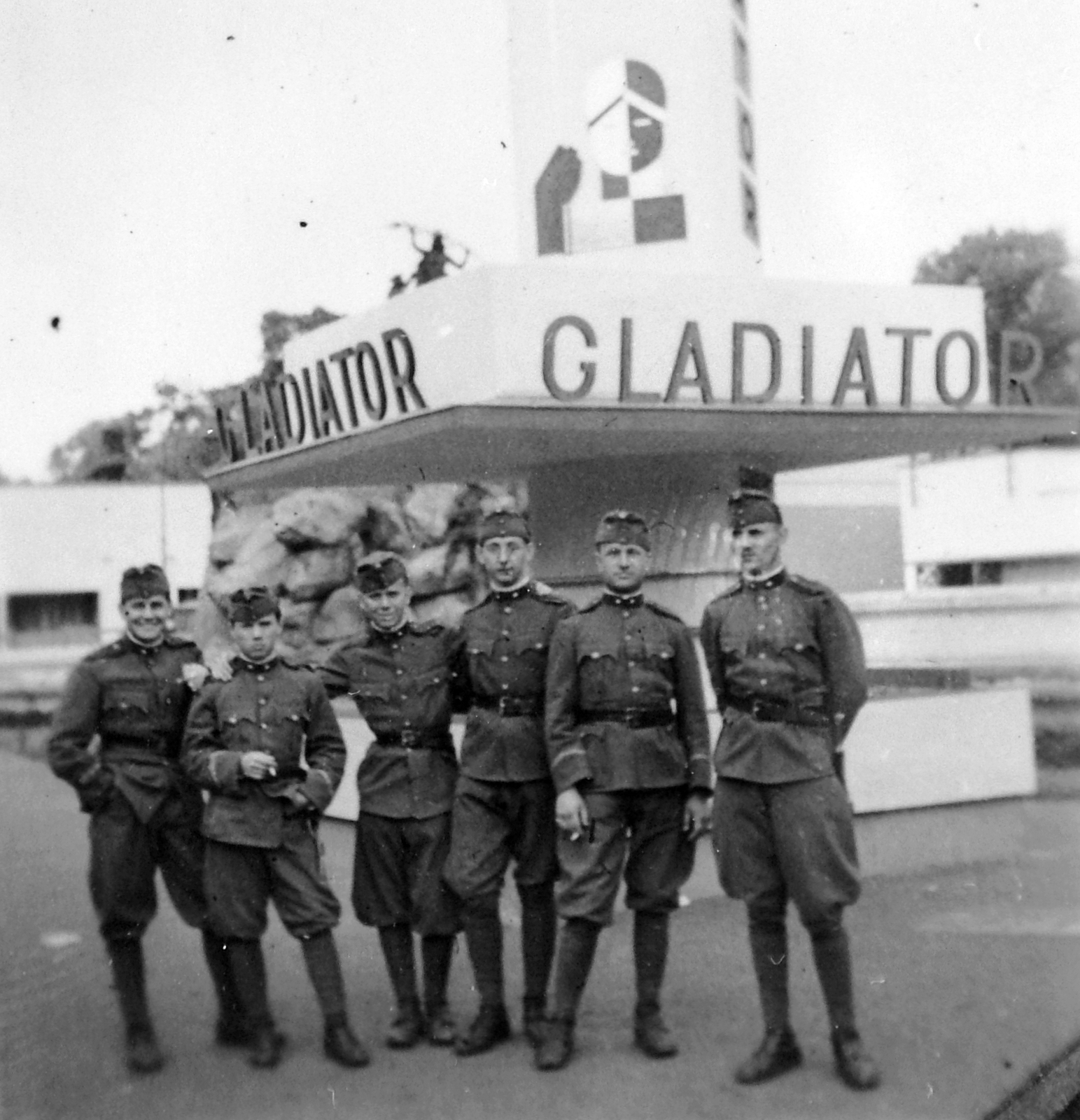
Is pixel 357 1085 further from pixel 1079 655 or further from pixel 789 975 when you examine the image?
pixel 1079 655

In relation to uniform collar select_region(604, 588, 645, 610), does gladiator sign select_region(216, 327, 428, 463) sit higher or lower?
higher

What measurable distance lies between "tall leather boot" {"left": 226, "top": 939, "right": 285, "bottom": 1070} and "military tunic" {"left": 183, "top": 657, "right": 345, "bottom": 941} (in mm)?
63

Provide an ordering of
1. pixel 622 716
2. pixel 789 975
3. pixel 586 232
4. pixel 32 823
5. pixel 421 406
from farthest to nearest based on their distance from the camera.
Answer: pixel 32 823 < pixel 586 232 < pixel 421 406 < pixel 789 975 < pixel 622 716

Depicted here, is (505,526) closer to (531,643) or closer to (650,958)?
(531,643)

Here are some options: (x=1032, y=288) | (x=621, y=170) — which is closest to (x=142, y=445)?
(x=621, y=170)

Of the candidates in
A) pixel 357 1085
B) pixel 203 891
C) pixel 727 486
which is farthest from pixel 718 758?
pixel 727 486

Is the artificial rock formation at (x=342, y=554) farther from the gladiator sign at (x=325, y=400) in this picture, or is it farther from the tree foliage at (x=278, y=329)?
the gladiator sign at (x=325, y=400)

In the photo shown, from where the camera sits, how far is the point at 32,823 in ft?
24.1

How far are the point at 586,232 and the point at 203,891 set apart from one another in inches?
146

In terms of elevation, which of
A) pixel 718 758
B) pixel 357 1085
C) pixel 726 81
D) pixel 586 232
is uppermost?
pixel 726 81

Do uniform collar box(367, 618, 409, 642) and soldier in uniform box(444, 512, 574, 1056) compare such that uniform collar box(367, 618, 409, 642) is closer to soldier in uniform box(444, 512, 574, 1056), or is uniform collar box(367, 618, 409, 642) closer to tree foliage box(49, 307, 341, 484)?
soldier in uniform box(444, 512, 574, 1056)

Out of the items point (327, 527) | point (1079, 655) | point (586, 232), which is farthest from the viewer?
point (1079, 655)

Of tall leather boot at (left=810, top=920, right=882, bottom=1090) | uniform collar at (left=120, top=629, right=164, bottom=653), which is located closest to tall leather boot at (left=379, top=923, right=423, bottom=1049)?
uniform collar at (left=120, top=629, right=164, bottom=653)

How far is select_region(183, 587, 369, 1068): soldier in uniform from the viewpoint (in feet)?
11.8
